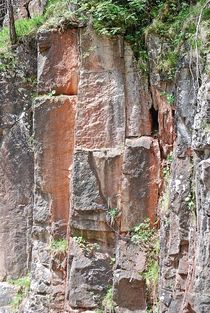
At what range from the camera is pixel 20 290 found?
26.7 ft

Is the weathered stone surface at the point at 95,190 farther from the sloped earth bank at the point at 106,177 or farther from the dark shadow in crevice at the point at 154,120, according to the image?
the dark shadow in crevice at the point at 154,120

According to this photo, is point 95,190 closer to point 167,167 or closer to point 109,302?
point 167,167

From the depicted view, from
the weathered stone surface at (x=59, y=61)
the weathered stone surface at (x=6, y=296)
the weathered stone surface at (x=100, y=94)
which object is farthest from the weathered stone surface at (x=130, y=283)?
the weathered stone surface at (x=59, y=61)

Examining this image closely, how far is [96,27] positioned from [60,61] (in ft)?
2.78

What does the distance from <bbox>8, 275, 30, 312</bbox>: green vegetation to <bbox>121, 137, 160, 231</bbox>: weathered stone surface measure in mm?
2374

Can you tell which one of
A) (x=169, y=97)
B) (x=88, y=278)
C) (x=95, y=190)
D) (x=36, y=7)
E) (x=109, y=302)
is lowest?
(x=109, y=302)

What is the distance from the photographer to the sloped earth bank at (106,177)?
5.68m

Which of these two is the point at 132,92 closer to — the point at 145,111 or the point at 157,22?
the point at 145,111

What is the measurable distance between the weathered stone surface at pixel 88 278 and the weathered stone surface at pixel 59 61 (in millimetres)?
2433

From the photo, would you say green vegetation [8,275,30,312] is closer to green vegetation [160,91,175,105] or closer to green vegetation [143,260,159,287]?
green vegetation [143,260,159,287]

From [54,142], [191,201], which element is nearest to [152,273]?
[191,201]

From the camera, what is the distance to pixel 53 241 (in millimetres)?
7484

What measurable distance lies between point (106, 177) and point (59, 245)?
1389 mm

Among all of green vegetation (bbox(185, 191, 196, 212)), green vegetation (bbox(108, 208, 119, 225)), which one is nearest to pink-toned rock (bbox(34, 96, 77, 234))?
green vegetation (bbox(108, 208, 119, 225))
